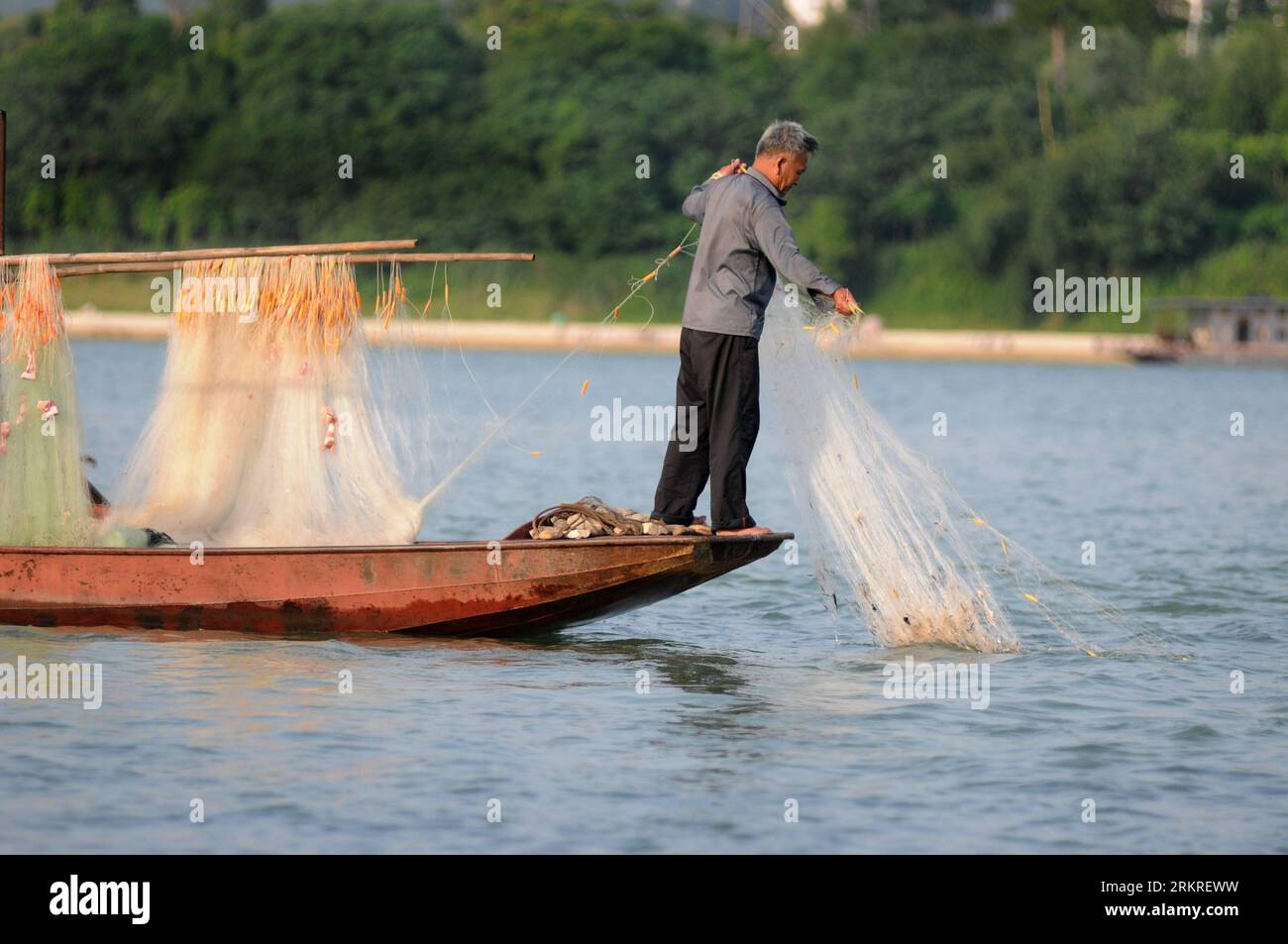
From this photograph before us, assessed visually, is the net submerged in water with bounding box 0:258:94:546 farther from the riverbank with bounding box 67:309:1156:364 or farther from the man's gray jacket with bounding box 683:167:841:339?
the riverbank with bounding box 67:309:1156:364

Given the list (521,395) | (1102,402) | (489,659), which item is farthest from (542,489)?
(1102,402)

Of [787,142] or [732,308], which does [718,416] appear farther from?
[787,142]

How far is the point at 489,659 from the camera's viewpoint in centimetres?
1084

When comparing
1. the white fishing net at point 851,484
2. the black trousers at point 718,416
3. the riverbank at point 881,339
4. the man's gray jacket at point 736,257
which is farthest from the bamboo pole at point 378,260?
the riverbank at point 881,339

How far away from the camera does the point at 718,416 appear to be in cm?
1018

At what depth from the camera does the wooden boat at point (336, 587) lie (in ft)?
34.9

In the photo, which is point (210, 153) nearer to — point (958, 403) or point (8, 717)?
point (958, 403)

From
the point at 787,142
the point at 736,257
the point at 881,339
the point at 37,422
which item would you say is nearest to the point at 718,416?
the point at 736,257

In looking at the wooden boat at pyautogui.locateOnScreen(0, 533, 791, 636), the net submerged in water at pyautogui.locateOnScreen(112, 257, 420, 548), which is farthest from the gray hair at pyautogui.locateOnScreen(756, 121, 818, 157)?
the net submerged in water at pyautogui.locateOnScreen(112, 257, 420, 548)

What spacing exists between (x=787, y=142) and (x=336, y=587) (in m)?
3.41

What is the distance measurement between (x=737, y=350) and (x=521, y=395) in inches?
1285

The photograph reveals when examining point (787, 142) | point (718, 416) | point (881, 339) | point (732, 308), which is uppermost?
point (881, 339)

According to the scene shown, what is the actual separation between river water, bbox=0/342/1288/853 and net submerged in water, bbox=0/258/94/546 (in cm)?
63
